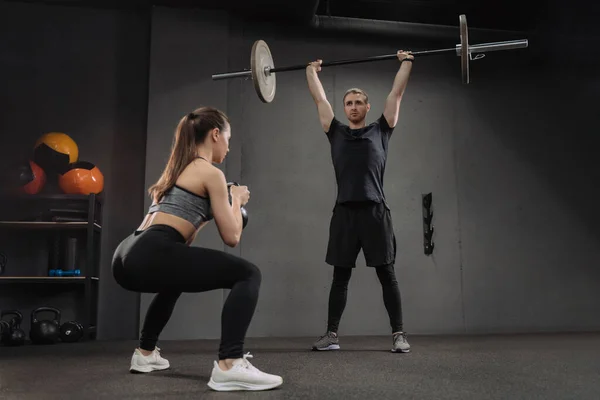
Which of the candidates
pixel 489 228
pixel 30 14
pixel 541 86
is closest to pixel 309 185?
pixel 489 228

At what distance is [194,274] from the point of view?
1728 millimetres

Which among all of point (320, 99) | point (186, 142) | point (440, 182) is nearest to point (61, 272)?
point (320, 99)

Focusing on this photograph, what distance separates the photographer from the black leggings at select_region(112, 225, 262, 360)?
5.64ft

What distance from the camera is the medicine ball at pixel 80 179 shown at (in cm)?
388

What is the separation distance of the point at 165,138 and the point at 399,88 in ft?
6.74

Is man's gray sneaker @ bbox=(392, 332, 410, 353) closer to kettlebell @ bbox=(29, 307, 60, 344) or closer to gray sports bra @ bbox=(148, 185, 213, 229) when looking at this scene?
gray sports bra @ bbox=(148, 185, 213, 229)

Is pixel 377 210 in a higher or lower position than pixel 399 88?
lower

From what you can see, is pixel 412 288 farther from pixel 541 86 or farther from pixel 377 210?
pixel 541 86

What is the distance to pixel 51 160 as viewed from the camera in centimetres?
390

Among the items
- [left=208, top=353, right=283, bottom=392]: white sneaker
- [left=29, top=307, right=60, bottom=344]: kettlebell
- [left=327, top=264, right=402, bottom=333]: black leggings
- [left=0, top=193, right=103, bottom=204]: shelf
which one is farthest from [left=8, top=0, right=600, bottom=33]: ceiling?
[left=208, top=353, right=283, bottom=392]: white sneaker

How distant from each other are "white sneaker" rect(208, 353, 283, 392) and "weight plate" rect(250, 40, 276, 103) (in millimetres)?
1663

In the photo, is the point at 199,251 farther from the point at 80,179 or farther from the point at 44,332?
the point at 80,179

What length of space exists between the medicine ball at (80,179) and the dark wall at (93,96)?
1.13ft

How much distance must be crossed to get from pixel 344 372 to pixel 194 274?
0.76 m
